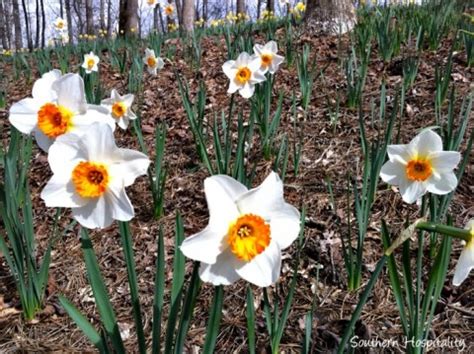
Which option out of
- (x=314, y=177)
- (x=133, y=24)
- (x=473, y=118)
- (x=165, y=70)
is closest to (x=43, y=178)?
(x=314, y=177)

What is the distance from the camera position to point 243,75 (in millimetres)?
2658

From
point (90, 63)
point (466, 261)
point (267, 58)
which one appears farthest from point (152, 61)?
point (466, 261)

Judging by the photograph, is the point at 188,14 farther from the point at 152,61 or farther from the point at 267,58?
the point at 267,58

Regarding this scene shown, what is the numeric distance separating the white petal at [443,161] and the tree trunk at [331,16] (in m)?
3.69

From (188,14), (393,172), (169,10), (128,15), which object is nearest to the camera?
(393,172)

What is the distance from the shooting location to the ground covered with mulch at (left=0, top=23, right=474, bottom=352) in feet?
5.09

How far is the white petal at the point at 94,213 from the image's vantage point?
94cm

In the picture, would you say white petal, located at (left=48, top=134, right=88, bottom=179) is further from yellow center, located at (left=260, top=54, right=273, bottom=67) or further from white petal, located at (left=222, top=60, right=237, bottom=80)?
yellow center, located at (left=260, top=54, right=273, bottom=67)

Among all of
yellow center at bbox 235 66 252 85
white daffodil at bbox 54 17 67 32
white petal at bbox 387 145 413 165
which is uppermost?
white daffodil at bbox 54 17 67 32

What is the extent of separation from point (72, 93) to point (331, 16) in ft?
14.0

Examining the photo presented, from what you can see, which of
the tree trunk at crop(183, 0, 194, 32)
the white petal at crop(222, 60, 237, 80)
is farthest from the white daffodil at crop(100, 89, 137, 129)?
the tree trunk at crop(183, 0, 194, 32)

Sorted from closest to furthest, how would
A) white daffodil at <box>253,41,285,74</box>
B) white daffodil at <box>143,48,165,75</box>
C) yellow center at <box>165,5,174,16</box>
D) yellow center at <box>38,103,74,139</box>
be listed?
yellow center at <box>38,103,74,139</box> < white daffodil at <box>253,41,285,74</box> < white daffodil at <box>143,48,165,75</box> < yellow center at <box>165,5,174,16</box>

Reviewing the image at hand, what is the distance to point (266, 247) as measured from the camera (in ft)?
2.91

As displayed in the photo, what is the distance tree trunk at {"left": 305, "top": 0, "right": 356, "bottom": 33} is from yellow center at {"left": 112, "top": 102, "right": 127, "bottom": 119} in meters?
3.00
